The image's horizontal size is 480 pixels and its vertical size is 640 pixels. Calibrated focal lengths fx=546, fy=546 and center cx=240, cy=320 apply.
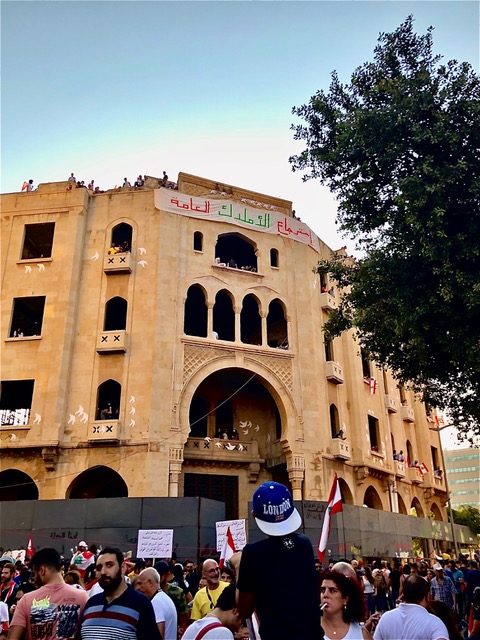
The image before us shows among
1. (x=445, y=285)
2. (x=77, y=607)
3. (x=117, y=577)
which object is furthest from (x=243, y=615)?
(x=445, y=285)

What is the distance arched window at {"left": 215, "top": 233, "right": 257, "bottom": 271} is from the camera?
27.6 metres

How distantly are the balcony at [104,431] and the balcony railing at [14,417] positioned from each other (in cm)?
291

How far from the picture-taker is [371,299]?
45.2ft

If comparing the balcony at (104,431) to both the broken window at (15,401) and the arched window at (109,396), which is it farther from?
the broken window at (15,401)

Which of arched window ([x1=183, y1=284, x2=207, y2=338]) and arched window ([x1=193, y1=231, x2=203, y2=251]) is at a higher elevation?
arched window ([x1=193, y1=231, x2=203, y2=251])

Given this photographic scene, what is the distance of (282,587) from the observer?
3.06m

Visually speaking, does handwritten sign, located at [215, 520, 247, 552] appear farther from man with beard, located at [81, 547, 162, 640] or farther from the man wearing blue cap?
the man wearing blue cap

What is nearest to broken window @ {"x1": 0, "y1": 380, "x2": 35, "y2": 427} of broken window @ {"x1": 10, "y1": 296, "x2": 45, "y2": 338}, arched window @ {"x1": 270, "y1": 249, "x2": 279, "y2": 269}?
broken window @ {"x1": 10, "y1": 296, "x2": 45, "y2": 338}

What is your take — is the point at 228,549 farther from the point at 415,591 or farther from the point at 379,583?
the point at 415,591

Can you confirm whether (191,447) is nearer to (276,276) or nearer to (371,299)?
(276,276)

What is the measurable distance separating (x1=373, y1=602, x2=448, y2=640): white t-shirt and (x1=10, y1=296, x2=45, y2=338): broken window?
70.8 ft

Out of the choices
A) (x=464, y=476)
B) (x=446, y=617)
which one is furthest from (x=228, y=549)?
(x=464, y=476)

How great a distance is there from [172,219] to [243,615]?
22891 millimetres

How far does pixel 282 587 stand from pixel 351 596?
120 cm
